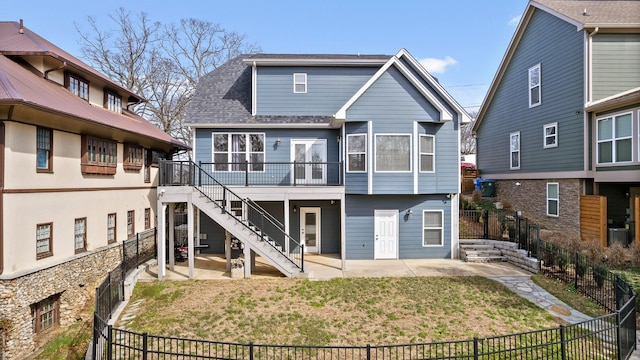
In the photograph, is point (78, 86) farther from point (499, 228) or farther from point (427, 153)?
point (499, 228)

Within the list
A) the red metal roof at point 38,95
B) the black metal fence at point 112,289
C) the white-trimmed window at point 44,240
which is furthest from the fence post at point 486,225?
the white-trimmed window at point 44,240

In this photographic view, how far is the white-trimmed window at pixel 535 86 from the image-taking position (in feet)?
54.1

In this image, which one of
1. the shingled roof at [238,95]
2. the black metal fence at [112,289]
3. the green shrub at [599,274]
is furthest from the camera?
the shingled roof at [238,95]

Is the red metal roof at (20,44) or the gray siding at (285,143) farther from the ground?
the red metal roof at (20,44)

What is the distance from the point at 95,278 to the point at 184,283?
4337 mm

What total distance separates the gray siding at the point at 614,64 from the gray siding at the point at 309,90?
9.68m

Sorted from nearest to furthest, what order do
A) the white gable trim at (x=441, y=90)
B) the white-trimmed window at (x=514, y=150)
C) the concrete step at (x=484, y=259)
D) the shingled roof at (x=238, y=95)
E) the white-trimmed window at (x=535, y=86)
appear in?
the white gable trim at (x=441, y=90), the concrete step at (x=484, y=259), the shingled roof at (x=238, y=95), the white-trimmed window at (x=535, y=86), the white-trimmed window at (x=514, y=150)

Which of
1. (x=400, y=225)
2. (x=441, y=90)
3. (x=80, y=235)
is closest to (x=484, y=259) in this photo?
(x=400, y=225)

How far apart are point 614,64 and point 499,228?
836cm

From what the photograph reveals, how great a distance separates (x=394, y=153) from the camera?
13.1m

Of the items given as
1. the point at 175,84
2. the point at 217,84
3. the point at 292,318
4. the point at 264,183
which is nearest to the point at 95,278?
the point at 264,183

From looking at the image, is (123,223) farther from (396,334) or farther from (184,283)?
(396,334)

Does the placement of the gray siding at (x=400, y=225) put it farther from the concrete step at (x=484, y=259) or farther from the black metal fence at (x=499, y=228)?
the black metal fence at (x=499, y=228)

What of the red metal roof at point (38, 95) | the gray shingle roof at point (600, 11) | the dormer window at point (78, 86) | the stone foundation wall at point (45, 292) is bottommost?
the stone foundation wall at point (45, 292)
